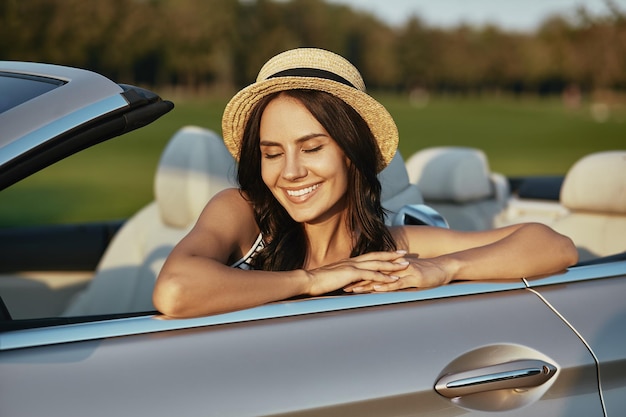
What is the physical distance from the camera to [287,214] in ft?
8.04

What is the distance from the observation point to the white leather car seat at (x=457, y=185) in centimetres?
400

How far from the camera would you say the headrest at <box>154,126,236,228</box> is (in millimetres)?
3170

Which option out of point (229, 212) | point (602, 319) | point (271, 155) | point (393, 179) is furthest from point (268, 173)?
point (602, 319)

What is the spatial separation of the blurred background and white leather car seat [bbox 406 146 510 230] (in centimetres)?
770

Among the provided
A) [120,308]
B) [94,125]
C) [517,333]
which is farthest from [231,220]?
[120,308]

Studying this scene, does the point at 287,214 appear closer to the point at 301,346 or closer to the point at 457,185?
the point at 301,346

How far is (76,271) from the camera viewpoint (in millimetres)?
3441

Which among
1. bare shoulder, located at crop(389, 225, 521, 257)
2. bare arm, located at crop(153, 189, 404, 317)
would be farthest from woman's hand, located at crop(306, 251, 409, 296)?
bare shoulder, located at crop(389, 225, 521, 257)

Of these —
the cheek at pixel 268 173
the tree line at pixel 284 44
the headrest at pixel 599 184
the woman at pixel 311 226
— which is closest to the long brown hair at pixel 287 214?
the woman at pixel 311 226

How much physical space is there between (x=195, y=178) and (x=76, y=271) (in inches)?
28.2

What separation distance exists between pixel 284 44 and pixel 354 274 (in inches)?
2732

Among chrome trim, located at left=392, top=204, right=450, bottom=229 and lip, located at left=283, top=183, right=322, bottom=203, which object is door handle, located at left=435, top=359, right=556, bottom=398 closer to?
lip, located at left=283, top=183, right=322, bottom=203

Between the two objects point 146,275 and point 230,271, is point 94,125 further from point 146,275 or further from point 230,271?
point 146,275

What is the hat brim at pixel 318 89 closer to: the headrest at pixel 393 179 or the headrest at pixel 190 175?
the headrest at pixel 393 179
